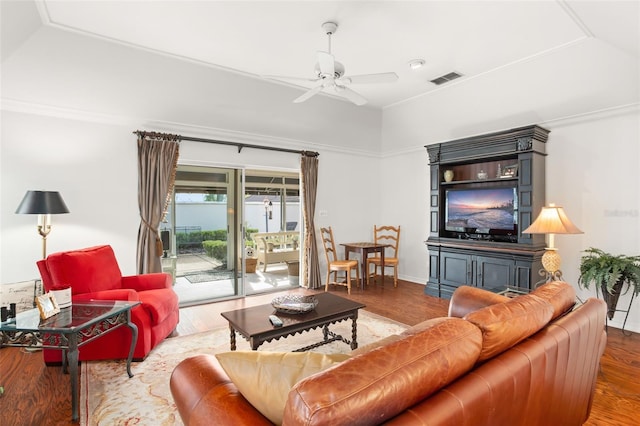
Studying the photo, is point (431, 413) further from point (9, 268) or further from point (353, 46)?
point (9, 268)

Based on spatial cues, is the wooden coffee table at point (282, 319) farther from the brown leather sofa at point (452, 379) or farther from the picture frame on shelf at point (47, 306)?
the picture frame on shelf at point (47, 306)

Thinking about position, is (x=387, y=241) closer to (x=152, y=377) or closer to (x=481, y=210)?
(x=481, y=210)

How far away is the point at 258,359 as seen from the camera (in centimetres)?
113

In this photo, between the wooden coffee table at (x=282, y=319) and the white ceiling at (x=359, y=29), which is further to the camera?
the white ceiling at (x=359, y=29)

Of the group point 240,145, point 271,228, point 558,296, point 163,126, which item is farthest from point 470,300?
point 163,126

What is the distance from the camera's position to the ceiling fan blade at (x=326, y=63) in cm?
279

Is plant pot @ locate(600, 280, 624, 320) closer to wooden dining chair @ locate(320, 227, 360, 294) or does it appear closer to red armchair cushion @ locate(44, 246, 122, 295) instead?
wooden dining chair @ locate(320, 227, 360, 294)

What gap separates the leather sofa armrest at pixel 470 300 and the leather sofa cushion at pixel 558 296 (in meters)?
0.62

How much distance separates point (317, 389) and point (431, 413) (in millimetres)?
351

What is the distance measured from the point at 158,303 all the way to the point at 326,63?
2.79 metres

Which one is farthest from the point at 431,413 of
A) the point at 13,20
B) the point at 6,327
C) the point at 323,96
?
the point at 323,96

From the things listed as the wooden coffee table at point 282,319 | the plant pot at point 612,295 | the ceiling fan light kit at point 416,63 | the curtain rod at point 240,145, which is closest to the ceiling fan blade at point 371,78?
the ceiling fan light kit at point 416,63

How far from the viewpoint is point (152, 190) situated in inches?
173

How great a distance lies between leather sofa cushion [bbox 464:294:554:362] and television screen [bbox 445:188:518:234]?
3649mm
